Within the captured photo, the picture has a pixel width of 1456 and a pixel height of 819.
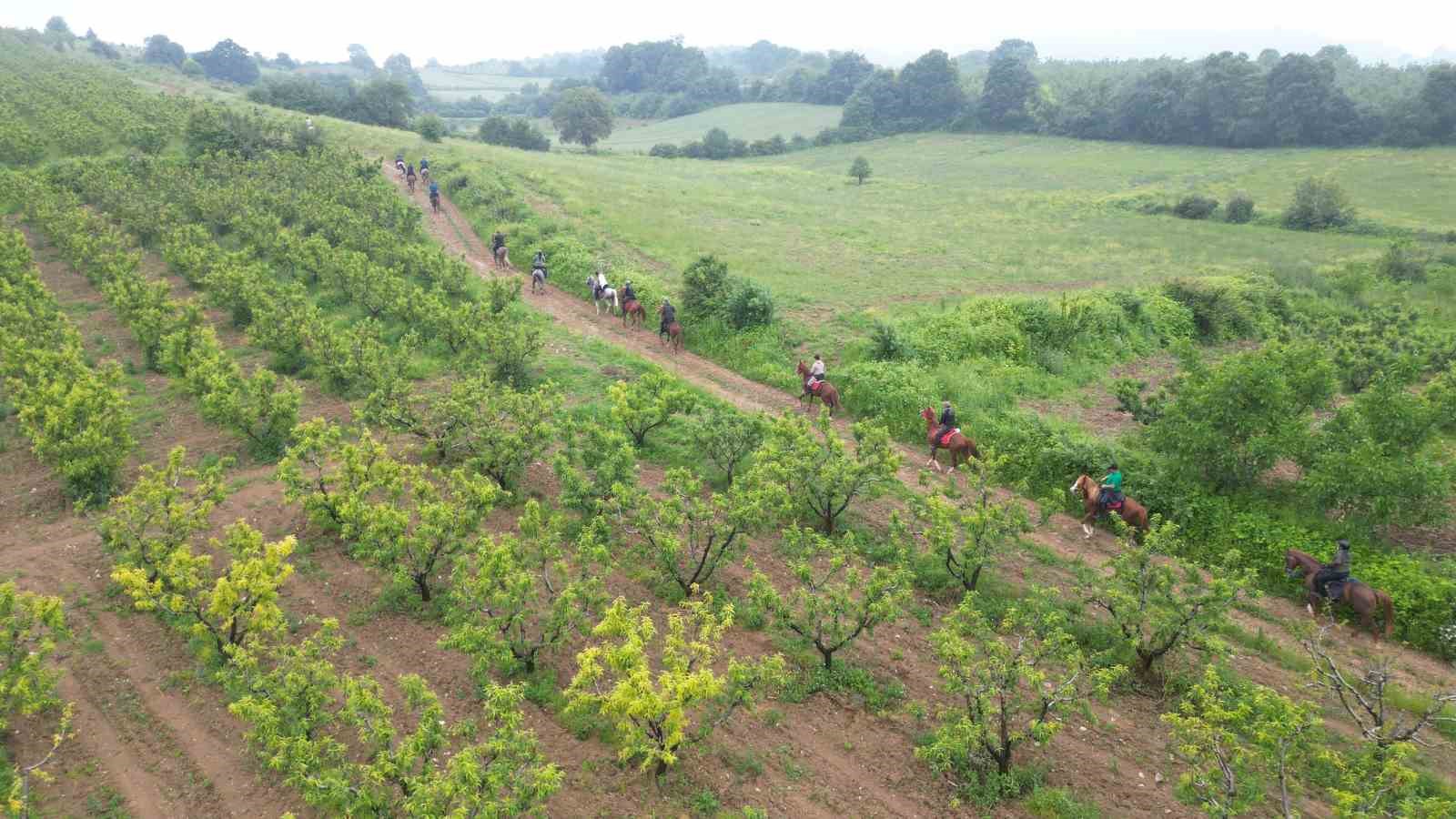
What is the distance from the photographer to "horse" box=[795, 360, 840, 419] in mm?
22172

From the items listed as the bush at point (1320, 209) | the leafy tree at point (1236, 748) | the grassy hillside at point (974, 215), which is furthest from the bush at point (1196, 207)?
the leafy tree at point (1236, 748)

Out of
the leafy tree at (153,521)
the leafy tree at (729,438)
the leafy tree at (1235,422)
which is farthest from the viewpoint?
the leafy tree at (729,438)

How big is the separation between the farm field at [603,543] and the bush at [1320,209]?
13.7 metres

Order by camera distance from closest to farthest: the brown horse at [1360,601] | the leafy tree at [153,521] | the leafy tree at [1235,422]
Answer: the leafy tree at [153,521] → the brown horse at [1360,601] → the leafy tree at [1235,422]

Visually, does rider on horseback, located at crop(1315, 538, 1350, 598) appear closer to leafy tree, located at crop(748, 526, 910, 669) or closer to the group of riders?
leafy tree, located at crop(748, 526, 910, 669)

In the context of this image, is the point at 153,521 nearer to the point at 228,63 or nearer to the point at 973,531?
the point at 973,531

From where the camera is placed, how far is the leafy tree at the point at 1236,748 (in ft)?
30.7

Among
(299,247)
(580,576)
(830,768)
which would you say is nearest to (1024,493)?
(830,768)

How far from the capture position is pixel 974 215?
50406 mm

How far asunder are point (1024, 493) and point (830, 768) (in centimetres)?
1044

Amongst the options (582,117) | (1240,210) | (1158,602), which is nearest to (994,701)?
(1158,602)

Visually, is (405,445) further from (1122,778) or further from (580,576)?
(1122,778)

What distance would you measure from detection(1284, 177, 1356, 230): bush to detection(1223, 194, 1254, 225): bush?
2071mm

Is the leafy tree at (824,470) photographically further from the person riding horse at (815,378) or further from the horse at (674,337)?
the horse at (674,337)
